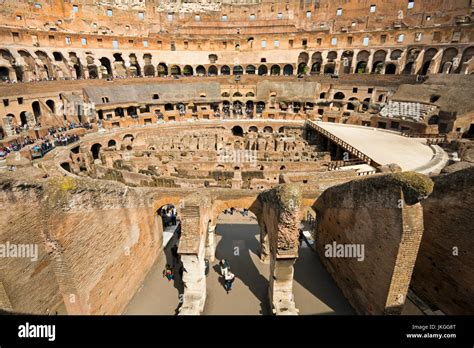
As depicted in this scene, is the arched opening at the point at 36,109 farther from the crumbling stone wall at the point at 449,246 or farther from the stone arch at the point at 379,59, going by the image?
the stone arch at the point at 379,59

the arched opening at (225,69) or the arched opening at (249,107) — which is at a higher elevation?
the arched opening at (225,69)

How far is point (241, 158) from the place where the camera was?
2066 centimetres

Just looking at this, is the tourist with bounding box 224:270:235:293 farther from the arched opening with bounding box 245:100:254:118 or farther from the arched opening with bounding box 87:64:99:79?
the arched opening with bounding box 87:64:99:79

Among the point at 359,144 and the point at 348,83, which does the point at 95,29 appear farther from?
the point at 359,144

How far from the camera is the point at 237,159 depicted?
20.4 m

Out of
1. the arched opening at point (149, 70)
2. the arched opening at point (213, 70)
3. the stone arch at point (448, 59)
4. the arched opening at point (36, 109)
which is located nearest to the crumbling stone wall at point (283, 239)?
the arched opening at point (36, 109)

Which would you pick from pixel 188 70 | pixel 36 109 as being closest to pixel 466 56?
pixel 188 70

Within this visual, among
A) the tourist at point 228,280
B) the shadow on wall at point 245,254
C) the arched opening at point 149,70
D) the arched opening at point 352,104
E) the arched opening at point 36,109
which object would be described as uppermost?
the arched opening at point 149,70

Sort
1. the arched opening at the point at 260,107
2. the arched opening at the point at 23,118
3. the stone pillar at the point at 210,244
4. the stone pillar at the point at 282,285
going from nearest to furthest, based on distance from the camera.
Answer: the stone pillar at the point at 282,285, the stone pillar at the point at 210,244, the arched opening at the point at 23,118, the arched opening at the point at 260,107

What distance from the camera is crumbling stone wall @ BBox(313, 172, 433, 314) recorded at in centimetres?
694

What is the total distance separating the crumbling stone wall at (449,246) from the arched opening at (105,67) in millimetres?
42637

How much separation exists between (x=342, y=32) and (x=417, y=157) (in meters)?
30.8

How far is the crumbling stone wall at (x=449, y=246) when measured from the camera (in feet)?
25.4
